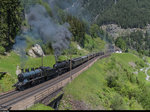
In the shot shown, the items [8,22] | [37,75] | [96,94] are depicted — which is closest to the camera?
[96,94]

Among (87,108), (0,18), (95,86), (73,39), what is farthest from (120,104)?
(73,39)

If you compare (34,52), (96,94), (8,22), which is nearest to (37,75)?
(96,94)

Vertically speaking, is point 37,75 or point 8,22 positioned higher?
point 8,22

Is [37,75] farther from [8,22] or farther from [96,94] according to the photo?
[8,22]

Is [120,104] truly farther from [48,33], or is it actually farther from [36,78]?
[48,33]

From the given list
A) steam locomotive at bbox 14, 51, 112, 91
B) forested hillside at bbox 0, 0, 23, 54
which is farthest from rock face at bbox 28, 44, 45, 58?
steam locomotive at bbox 14, 51, 112, 91

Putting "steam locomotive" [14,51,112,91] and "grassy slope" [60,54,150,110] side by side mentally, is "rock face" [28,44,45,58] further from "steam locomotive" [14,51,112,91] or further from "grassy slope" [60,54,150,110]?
"grassy slope" [60,54,150,110]

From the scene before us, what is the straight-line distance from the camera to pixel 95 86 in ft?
103

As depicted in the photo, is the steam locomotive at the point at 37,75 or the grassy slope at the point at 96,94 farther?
the steam locomotive at the point at 37,75

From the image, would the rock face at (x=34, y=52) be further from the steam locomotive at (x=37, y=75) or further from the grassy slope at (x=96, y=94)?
the grassy slope at (x=96, y=94)

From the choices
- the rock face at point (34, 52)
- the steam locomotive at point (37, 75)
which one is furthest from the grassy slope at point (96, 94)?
the rock face at point (34, 52)

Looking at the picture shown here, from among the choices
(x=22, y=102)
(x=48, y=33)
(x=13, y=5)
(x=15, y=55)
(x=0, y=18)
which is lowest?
(x=22, y=102)

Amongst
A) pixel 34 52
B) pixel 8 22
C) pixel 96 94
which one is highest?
pixel 8 22

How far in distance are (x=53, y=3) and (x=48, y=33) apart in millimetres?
12239
